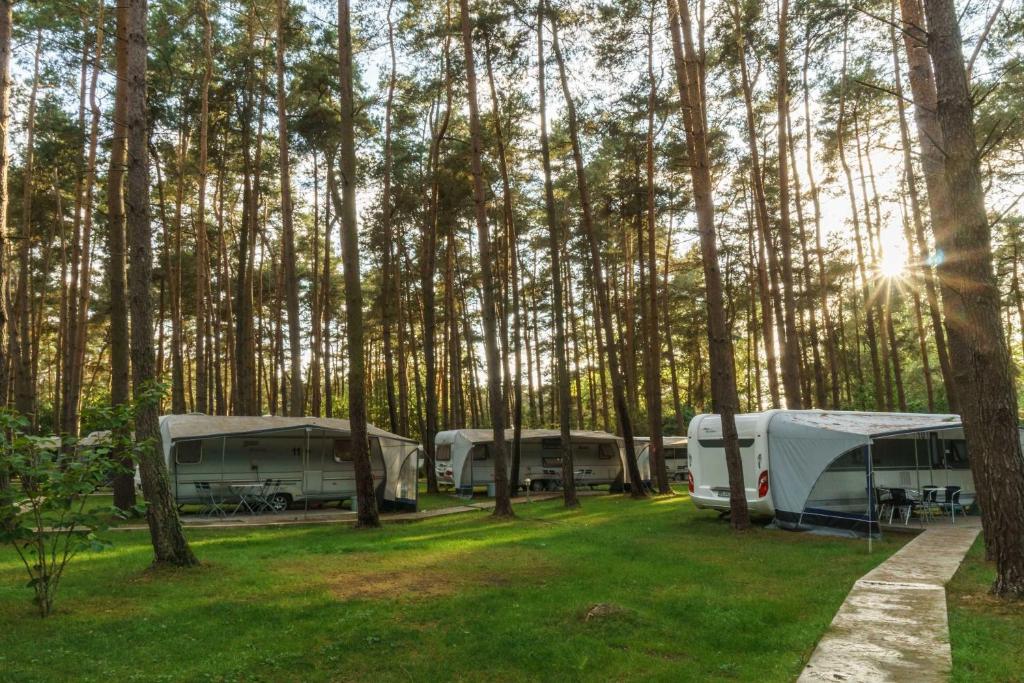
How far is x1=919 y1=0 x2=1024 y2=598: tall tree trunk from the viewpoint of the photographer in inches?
254

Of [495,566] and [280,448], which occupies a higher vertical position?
[280,448]

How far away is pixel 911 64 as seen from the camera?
9.03 meters

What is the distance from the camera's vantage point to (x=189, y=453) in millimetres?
15977

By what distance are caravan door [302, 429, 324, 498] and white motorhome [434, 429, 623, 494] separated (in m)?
5.22

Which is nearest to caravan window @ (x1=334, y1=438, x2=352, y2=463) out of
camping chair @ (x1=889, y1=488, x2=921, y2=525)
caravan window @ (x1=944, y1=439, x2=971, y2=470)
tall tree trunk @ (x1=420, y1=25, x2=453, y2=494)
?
tall tree trunk @ (x1=420, y1=25, x2=453, y2=494)

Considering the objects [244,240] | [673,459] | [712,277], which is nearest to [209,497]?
[244,240]

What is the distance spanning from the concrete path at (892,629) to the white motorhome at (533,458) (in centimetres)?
1429

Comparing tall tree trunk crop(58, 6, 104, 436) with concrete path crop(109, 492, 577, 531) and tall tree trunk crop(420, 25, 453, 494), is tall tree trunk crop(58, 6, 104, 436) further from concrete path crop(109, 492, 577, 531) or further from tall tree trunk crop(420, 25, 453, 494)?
tall tree trunk crop(420, 25, 453, 494)

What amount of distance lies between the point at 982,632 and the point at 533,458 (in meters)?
18.6

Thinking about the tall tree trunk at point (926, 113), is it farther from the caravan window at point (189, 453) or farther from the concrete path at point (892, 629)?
the caravan window at point (189, 453)

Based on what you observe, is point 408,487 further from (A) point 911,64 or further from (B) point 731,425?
(A) point 911,64

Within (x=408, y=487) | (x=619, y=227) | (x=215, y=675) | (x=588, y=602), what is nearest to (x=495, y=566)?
(x=588, y=602)

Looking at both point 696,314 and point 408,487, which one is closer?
point 408,487

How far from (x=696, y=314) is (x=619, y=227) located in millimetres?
10999
